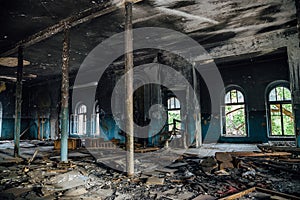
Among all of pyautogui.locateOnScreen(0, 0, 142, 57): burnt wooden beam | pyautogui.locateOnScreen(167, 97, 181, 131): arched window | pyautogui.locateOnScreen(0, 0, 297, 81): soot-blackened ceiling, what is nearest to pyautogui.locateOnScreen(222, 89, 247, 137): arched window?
pyautogui.locateOnScreen(167, 97, 181, 131): arched window

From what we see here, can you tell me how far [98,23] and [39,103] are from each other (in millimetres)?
11350

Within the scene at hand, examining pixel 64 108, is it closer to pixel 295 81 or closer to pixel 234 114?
pixel 295 81

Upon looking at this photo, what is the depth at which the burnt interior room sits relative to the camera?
4.18 m

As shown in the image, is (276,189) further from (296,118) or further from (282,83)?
(282,83)

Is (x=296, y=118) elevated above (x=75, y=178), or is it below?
above

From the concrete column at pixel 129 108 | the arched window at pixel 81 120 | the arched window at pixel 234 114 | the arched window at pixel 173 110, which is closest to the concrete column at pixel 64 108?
the concrete column at pixel 129 108

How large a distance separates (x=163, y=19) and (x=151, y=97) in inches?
180

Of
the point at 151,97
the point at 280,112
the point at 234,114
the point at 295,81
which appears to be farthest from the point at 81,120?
the point at 295,81

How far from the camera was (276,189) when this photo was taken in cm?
358

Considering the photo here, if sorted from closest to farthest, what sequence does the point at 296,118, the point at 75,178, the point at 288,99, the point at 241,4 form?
the point at 75,178 → the point at 241,4 → the point at 296,118 → the point at 288,99

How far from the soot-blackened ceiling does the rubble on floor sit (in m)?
3.96

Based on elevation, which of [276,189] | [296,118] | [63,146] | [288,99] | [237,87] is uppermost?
[237,87]

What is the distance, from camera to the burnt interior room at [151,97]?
418cm

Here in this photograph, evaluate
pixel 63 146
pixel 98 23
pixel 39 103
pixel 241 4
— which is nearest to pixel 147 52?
pixel 98 23
